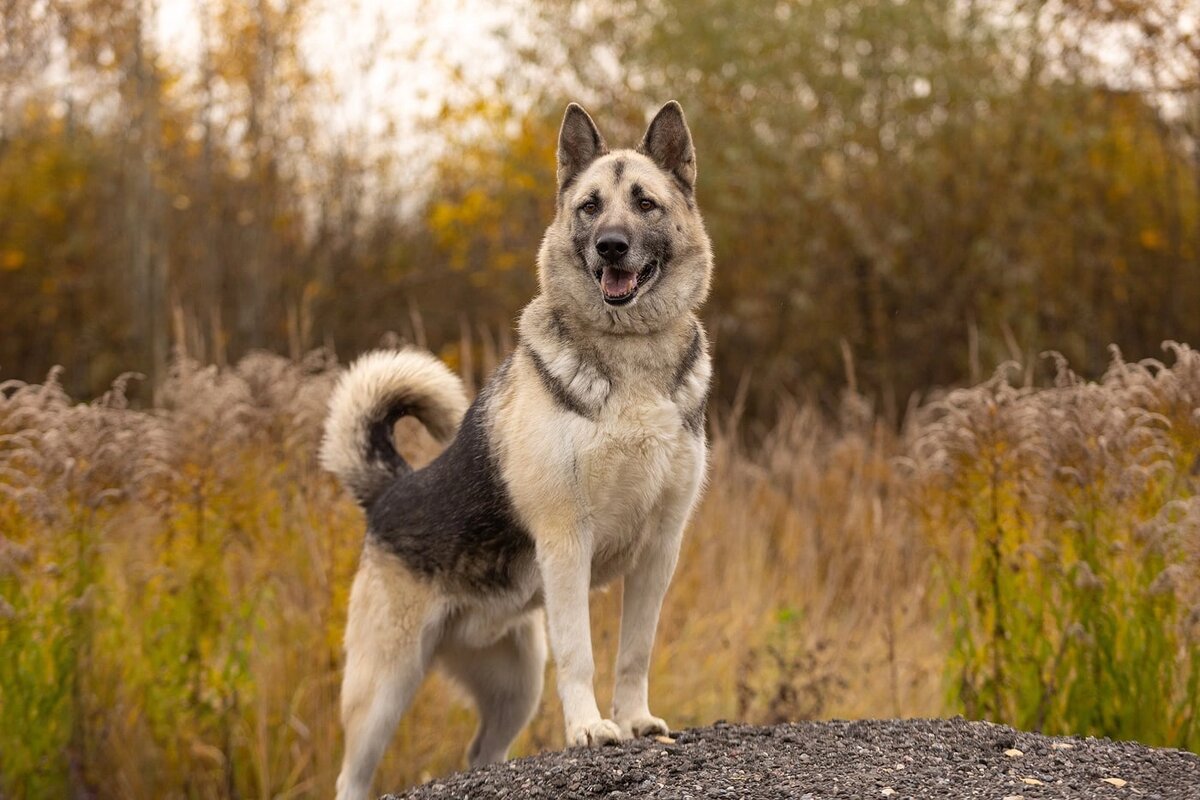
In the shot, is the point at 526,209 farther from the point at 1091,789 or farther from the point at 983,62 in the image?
the point at 1091,789

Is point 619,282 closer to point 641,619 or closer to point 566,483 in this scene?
point 566,483

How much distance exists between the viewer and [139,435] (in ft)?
16.8

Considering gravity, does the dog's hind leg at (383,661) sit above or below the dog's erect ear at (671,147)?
below

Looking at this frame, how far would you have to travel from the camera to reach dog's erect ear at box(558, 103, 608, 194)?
4438mm

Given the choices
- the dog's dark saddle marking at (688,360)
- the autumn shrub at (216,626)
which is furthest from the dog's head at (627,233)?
the autumn shrub at (216,626)

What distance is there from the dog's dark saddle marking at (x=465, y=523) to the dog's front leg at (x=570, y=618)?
270mm

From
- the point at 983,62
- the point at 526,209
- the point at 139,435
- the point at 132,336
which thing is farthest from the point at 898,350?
the point at 139,435

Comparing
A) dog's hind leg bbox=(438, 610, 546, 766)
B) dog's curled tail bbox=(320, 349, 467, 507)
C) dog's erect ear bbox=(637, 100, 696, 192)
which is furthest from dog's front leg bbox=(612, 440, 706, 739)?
dog's curled tail bbox=(320, 349, 467, 507)

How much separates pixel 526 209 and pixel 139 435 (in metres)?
8.90

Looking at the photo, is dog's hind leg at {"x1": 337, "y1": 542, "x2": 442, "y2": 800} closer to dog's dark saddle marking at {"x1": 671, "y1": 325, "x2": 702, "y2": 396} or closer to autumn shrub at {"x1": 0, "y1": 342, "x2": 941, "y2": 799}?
autumn shrub at {"x1": 0, "y1": 342, "x2": 941, "y2": 799}

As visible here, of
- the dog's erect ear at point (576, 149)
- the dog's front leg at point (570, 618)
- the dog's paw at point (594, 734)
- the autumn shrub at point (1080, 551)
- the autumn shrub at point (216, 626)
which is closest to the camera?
the dog's paw at point (594, 734)

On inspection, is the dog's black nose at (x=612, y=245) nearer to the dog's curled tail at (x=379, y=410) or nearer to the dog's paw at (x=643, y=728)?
the dog's curled tail at (x=379, y=410)

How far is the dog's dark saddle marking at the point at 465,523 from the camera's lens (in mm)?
4215

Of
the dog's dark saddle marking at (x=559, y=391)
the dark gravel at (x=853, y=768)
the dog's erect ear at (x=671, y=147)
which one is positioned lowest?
the dark gravel at (x=853, y=768)
